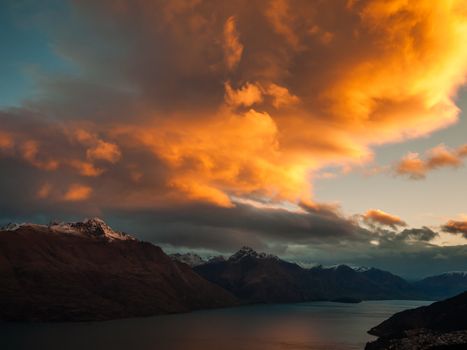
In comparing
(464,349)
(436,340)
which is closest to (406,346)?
(436,340)

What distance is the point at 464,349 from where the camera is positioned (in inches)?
6501

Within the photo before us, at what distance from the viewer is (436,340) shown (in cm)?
19538

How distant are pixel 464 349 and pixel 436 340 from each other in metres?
31.4

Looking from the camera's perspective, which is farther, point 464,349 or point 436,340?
point 436,340

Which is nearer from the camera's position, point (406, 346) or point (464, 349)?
point (464, 349)

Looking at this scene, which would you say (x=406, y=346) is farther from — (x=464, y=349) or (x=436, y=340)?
(x=464, y=349)

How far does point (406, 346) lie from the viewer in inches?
7810

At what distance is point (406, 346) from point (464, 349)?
36169 mm

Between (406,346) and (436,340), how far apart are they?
41.7 feet
